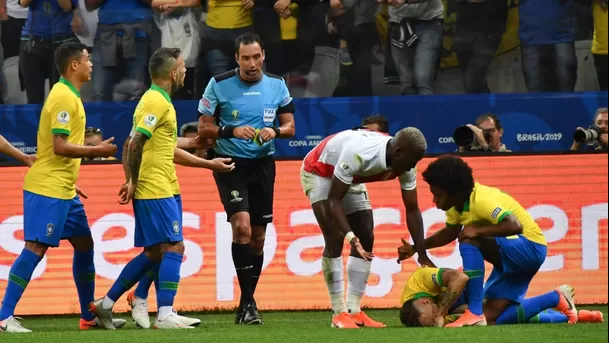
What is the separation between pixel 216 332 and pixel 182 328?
20.6 inches

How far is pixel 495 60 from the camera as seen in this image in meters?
12.7

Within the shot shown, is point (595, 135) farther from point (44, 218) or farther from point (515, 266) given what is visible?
point (44, 218)

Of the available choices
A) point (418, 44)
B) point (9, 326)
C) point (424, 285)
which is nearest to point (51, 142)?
point (9, 326)

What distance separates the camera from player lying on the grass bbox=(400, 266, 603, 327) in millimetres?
8688

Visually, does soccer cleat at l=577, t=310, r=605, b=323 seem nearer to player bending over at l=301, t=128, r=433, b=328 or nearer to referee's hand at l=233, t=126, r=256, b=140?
player bending over at l=301, t=128, r=433, b=328

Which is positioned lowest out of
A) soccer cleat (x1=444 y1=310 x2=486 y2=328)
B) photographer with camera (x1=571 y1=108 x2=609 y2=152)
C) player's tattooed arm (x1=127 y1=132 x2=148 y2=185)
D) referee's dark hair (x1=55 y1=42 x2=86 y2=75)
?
soccer cleat (x1=444 y1=310 x2=486 y2=328)

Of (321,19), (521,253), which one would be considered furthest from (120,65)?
(521,253)

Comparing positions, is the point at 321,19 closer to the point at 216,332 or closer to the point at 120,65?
the point at 120,65

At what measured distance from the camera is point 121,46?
13008mm

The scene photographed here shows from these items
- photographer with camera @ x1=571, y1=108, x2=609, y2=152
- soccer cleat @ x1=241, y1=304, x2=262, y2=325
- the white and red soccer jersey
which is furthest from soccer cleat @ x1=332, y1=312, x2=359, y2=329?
photographer with camera @ x1=571, y1=108, x2=609, y2=152

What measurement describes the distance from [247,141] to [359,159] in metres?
1.48

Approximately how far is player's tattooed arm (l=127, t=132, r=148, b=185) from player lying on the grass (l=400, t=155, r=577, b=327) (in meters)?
2.02

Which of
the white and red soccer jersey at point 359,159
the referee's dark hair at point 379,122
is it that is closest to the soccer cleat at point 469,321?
the white and red soccer jersey at point 359,159

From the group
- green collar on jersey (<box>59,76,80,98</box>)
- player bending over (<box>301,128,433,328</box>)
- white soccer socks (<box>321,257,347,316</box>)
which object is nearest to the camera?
player bending over (<box>301,128,433,328</box>)
